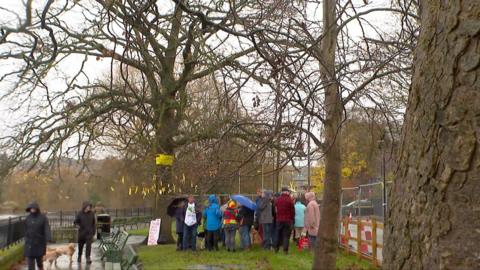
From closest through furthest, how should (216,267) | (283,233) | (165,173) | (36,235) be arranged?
1. (216,267)
2. (36,235)
3. (283,233)
4. (165,173)

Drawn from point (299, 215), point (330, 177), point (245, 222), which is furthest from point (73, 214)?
point (330, 177)

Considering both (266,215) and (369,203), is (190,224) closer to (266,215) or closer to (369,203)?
(266,215)

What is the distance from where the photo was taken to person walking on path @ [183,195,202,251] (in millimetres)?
16422

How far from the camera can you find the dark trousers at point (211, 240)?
54.9 feet

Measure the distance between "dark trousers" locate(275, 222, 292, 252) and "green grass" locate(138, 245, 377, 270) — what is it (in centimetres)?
25

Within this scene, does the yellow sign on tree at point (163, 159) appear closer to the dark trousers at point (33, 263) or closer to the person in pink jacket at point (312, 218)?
the person in pink jacket at point (312, 218)

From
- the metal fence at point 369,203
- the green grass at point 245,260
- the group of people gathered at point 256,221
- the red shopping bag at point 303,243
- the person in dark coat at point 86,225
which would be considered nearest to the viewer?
the green grass at point 245,260

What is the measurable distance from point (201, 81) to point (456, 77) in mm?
19495

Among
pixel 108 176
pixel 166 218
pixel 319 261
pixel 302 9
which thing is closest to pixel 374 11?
pixel 302 9

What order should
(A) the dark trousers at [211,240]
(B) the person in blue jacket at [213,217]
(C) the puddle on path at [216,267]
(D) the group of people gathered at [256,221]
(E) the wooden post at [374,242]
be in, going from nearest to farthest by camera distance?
1. (C) the puddle on path at [216,267]
2. (E) the wooden post at [374,242]
3. (D) the group of people gathered at [256,221]
4. (B) the person in blue jacket at [213,217]
5. (A) the dark trousers at [211,240]

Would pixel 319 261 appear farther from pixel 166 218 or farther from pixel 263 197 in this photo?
pixel 166 218

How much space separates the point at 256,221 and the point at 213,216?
1.15 meters

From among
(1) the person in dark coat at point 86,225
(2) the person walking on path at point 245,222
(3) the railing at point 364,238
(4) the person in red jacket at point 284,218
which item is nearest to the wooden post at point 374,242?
(3) the railing at point 364,238

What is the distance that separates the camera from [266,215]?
1566 cm
